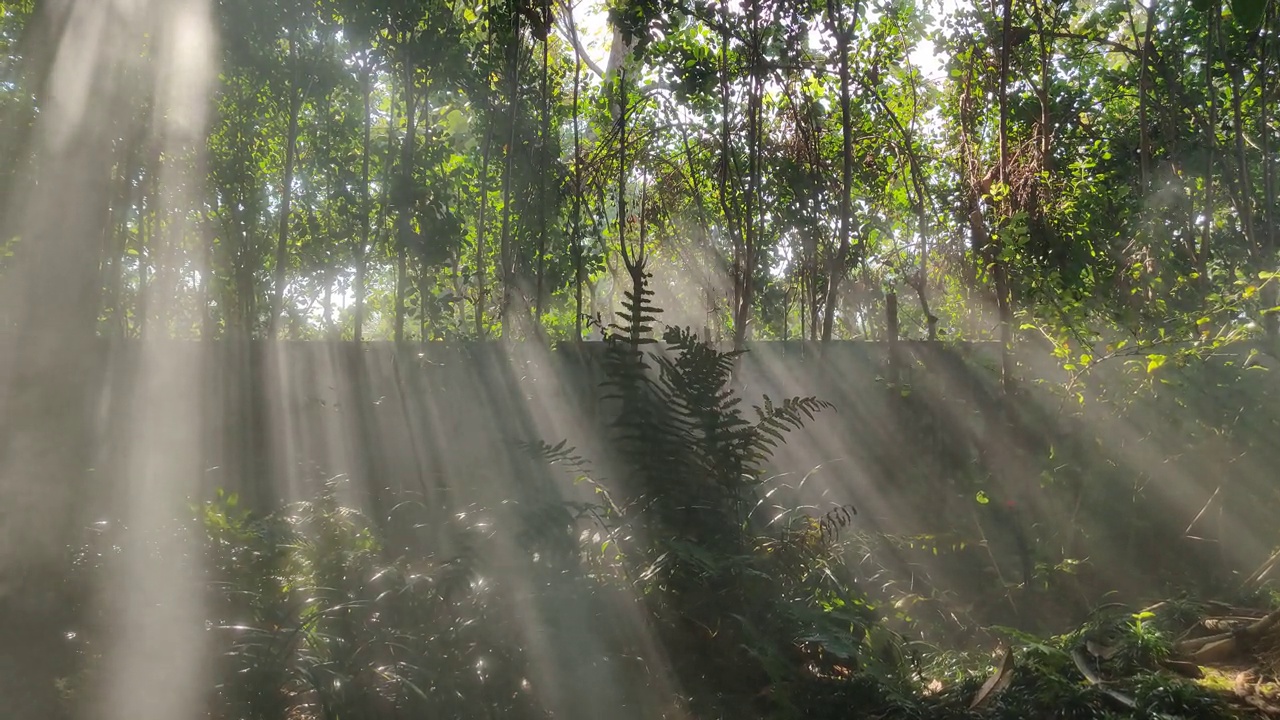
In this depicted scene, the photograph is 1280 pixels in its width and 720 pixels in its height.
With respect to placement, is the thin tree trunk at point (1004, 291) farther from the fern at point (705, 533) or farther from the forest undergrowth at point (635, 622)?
the fern at point (705, 533)

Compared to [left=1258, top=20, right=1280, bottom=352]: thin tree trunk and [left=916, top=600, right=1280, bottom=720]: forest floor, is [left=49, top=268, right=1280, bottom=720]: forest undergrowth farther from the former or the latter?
[left=1258, top=20, right=1280, bottom=352]: thin tree trunk

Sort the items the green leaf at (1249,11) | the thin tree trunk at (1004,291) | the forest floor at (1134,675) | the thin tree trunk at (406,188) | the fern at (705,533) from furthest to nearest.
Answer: the thin tree trunk at (406,188)
the thin tree trunk at (1004,291)
the fern at (705,533)
the forest floor at (1134,675)
the green leaf at (1249,11)

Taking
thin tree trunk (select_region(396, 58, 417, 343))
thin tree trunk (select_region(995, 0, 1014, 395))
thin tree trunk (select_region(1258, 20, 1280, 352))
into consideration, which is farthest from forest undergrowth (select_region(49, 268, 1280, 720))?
thin tree trunk (select_region(396, 58, 417, 343))

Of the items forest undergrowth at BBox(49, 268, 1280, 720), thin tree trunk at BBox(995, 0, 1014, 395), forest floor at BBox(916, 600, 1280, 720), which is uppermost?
thin tree trunk at BBox(995, 0, 1014, 395)

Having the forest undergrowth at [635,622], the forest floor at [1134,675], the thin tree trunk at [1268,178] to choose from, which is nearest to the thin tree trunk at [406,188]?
the forest undergrowth at [635,622]

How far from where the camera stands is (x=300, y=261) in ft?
30.2

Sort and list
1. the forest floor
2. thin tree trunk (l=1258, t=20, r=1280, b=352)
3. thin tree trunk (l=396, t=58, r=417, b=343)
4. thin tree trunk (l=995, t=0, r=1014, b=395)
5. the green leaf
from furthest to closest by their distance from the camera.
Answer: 1. thin tree trunk (l=396, t=58, r=417, b=343)
2. thin tree trunk (l=995, t=0, r=1014, b=395)
3. thin tree trunk (l=1258, t=20, r=1280, b=352)
4. the forest floor
5. the green leaf

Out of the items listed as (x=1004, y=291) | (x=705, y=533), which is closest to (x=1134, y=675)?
(x=705, y=533)

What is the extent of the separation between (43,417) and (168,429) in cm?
213

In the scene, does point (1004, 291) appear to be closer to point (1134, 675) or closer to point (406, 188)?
point (1134, 675)

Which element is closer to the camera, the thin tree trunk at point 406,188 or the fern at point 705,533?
the fern at point 705,533

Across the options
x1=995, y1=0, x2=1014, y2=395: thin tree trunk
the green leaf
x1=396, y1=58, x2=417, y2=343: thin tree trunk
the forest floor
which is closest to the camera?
the green leaf

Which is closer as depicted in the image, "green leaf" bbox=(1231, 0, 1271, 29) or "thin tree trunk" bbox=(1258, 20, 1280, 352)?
"green leaf" bbox=(1231, 0, 1271, 29)

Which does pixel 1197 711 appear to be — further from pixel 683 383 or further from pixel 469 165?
pixel 469 165
